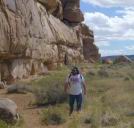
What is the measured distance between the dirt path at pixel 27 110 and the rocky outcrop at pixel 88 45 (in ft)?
136

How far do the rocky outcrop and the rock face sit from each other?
15.4 meters

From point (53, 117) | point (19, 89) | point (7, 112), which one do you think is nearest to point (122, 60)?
point (19, 89)

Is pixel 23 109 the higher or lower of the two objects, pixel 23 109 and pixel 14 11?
the lower

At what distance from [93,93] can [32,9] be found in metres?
10.5

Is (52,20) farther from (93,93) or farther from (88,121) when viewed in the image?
(88,121)

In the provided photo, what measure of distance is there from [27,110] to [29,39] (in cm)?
1259

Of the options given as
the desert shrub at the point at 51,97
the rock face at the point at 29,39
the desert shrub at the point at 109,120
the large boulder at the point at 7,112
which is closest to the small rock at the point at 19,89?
the rock face at the point at 29,39

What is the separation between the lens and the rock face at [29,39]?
87.7 ft

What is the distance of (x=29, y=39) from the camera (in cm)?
3042

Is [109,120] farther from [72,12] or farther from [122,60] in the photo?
[122,60]

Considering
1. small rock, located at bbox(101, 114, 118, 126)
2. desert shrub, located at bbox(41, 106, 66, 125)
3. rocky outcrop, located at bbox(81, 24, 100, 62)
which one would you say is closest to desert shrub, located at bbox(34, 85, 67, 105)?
desert shrub, located at bbox(41, 106, 66, 125)

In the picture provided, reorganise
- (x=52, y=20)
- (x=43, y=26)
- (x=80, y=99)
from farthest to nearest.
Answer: (x=52, y=20)
(x=43, y=26)
(x=80, y=99)

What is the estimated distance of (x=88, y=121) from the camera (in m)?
15.2

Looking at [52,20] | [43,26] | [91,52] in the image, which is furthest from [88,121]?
[91,52]
